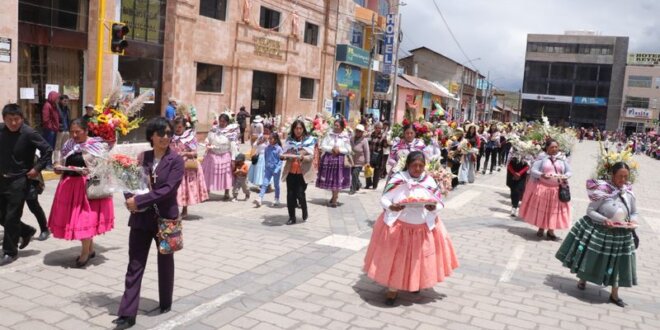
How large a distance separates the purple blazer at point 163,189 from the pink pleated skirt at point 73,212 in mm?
1651

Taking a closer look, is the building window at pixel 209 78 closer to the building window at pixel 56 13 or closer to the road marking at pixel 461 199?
the building window at pixel 56 13

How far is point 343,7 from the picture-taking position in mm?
31922

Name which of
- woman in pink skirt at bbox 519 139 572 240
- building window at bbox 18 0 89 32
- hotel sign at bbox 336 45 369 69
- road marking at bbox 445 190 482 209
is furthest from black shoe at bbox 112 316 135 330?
hotel sign at bbox 336 45 369 69

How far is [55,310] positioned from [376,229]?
3141 millimetres

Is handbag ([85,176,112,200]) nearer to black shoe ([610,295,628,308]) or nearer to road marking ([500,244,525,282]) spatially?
road marking ([500,244,525,282])

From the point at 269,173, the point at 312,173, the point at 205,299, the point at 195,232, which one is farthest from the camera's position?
the point at 269,173

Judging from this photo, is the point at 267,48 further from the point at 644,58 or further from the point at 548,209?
the point at 644,58

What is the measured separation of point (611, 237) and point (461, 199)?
7316mm

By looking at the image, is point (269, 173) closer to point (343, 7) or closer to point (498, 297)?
point (498, 297)

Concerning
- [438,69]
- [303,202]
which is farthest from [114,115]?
[438,69]

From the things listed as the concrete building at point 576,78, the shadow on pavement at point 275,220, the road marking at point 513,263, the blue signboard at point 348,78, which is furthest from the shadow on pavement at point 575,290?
the concrete building at point 576,78

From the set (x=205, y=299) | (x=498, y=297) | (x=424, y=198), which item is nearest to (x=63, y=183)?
(x=205, y=299)

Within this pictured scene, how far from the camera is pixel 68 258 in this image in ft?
22.1

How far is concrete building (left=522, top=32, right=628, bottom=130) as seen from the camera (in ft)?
288
